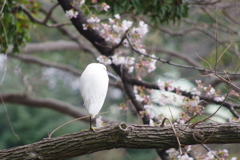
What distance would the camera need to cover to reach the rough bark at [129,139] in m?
1.59

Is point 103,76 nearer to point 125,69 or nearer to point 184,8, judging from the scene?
point 125,69

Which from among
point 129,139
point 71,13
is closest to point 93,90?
point 129,139

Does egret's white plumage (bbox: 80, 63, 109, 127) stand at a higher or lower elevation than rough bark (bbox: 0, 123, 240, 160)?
higher

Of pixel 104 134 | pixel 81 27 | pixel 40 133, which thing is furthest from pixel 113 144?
pixel 40 133

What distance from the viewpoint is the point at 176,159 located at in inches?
85.0

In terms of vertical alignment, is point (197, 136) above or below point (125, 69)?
below

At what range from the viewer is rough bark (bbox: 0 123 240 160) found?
1590 millimetres

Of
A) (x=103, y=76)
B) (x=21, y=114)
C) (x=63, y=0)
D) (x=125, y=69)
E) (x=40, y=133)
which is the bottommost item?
(x=103, y=76)

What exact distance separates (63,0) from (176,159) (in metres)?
1.58

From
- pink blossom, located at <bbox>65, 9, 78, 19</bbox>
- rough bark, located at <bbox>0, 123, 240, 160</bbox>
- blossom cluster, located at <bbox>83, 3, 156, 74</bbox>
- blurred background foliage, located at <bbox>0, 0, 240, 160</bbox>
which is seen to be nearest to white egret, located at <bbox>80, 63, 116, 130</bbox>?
rough bark, located at <bbox>0, 123, 240, 160</bbox>

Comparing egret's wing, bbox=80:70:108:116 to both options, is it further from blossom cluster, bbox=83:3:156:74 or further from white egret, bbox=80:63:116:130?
blossom cluster, bbox=83:3:156:74

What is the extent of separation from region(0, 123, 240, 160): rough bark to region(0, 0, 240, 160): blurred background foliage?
1.10 meters

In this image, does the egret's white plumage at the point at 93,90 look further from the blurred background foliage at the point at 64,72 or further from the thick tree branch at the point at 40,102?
the thick tree branch at the point at 40,102

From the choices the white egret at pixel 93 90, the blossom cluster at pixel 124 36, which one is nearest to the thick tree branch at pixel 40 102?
the blossom cluster at pixel 124 36
